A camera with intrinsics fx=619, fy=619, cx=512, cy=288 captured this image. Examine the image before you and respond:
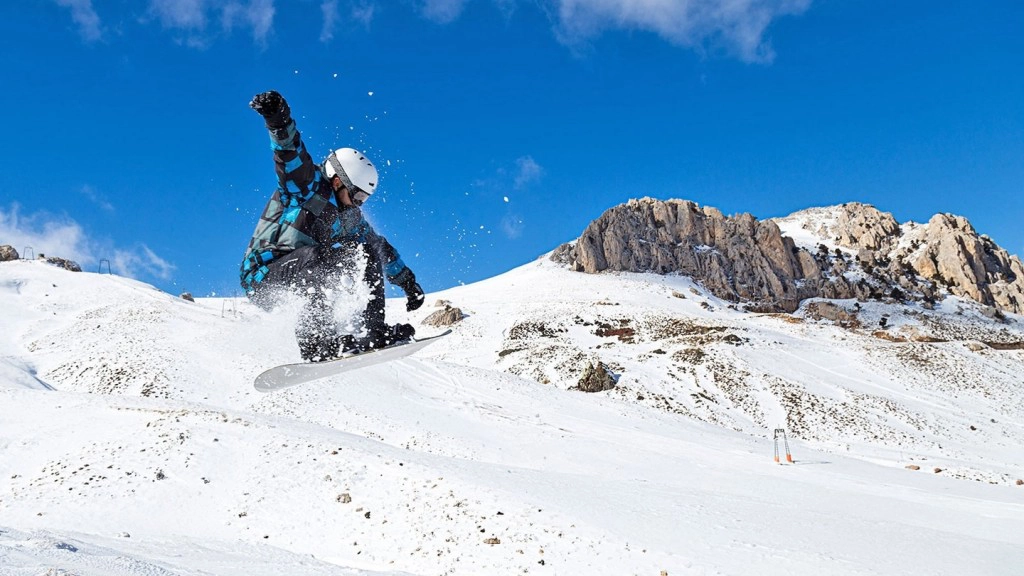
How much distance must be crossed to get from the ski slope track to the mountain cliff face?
2646 centimetres

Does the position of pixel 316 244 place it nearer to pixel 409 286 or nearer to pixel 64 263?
pixel 409 286

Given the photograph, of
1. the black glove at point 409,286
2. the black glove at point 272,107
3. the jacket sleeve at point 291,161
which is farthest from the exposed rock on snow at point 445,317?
the black glove at point 272,107

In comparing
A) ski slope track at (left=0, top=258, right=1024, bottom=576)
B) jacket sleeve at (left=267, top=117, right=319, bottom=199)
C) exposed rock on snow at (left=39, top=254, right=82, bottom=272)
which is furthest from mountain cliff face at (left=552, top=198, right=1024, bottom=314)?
jacket sleeve at (left=267, top=117, right=319, bottom=199)

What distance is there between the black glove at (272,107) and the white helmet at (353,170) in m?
0.90

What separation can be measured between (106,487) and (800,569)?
13.1 meters

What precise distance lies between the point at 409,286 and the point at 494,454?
34.3 ft

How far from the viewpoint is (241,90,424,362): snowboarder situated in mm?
8281

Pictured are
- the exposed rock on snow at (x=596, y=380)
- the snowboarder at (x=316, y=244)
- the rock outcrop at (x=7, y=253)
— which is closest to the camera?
the snowboarder at (x=316, y=244)

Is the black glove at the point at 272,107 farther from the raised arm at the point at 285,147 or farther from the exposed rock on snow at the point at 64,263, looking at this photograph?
the exposed rock on snow at the point at 64,263

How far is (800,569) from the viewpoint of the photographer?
9.29m

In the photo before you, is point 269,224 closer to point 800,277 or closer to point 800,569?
point 800,569

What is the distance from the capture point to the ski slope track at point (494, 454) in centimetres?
1013

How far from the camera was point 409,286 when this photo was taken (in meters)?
10.1

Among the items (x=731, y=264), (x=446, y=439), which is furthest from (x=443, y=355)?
(x=731, y=264)
